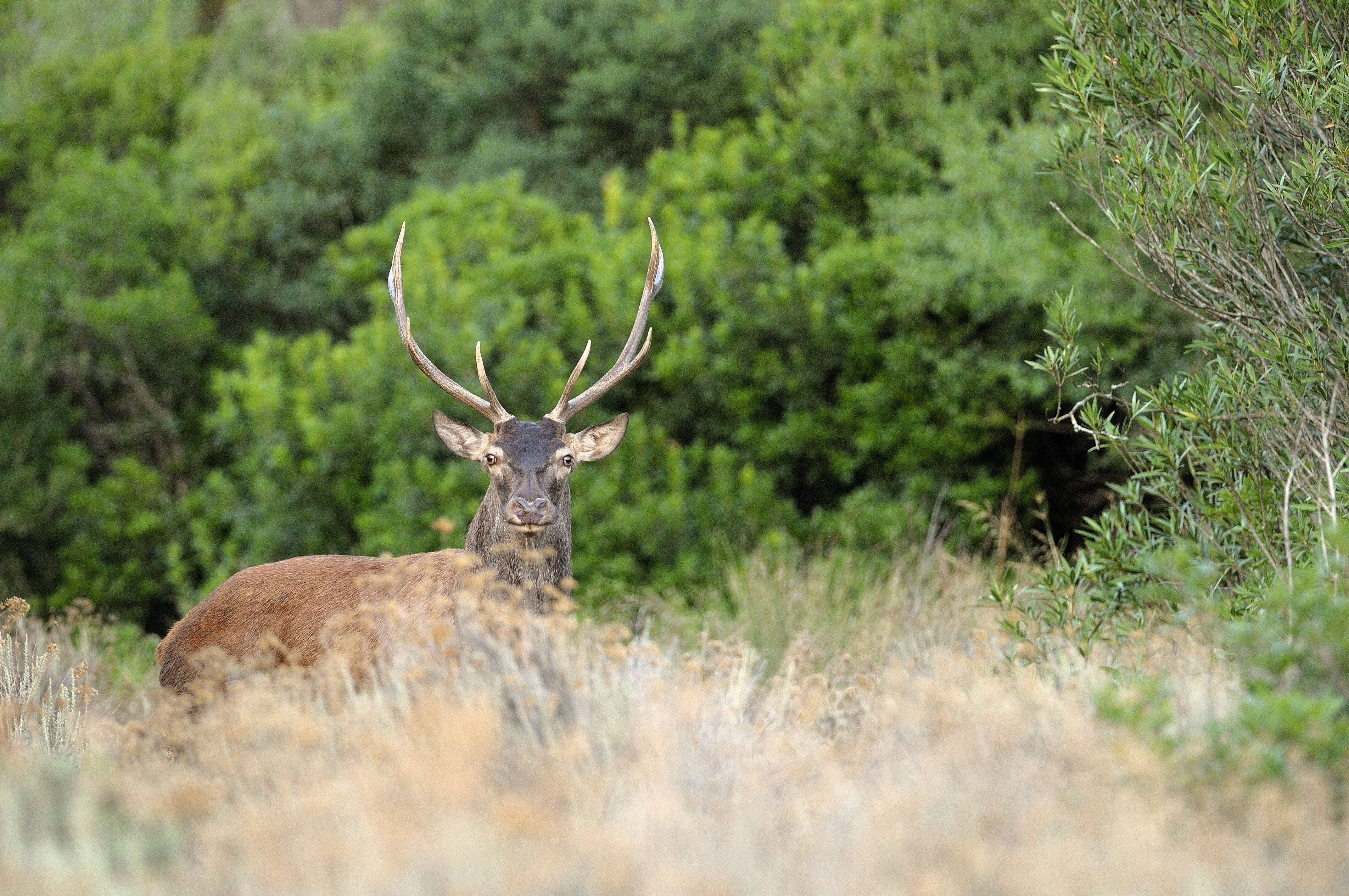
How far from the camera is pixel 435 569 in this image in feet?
18.1

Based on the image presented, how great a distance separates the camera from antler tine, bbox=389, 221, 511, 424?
5.86 m

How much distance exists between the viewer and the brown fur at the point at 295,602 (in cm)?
549

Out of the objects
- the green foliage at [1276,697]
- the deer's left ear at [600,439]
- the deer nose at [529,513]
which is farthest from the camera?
the deer's left ear at [600,439]

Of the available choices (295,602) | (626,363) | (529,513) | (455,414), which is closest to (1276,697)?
(529,513)

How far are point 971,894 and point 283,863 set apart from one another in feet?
5.23

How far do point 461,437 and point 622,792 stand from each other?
9.15 ft

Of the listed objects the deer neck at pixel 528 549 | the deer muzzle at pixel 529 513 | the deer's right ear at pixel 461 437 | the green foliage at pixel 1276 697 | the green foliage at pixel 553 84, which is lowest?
the green foliage at pixel 1276 697

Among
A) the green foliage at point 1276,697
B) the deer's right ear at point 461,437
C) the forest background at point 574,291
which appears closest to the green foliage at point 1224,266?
the green foliage at point 1276,697

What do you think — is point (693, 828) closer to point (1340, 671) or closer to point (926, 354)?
point (1340, 671)

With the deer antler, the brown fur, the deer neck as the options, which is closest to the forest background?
the deer antler

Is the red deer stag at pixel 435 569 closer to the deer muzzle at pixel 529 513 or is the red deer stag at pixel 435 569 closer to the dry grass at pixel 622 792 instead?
the deer muzzle at pixel 529 513

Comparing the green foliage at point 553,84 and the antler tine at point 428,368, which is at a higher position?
the green foliage at point 553,84

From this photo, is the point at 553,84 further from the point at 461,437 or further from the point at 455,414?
the point at 461,437

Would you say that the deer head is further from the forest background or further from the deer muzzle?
the forest background
